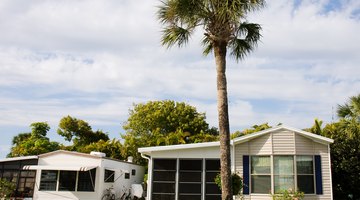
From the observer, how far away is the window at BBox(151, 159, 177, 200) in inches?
680

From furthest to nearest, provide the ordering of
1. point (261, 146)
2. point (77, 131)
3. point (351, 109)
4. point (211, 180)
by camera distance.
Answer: point (77, 131), point (351, 109), point (211, 180), point (261, 146)

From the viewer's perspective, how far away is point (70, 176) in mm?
22156

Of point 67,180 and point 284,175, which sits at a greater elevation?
point 284,175

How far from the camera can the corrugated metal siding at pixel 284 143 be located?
16.0 m

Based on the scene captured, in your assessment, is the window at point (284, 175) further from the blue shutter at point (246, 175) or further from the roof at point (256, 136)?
the roof at point (256, 136)

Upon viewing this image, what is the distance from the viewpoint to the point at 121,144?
33406 millimetres

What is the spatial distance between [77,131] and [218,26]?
29.6m

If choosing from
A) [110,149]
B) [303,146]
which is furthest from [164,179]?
[110,149]

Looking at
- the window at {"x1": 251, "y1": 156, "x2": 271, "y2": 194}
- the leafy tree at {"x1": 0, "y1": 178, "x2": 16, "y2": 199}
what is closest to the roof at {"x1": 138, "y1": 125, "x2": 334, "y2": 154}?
the window at {"x1": 251, "y1": 156, "x2": 271, "y2": 194}

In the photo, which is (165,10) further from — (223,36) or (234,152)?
(234,152)

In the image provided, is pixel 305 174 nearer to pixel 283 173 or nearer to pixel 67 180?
pixel 283 173

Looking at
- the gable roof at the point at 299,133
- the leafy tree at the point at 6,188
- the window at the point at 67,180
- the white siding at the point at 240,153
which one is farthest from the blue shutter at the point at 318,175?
the leafy tree at the point at 6,188

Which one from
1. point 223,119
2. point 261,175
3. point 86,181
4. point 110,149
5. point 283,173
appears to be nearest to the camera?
point 223,119

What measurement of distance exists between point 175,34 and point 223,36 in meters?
1.91
